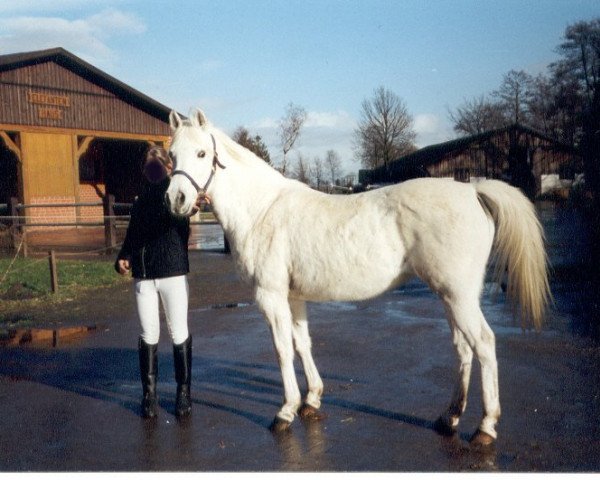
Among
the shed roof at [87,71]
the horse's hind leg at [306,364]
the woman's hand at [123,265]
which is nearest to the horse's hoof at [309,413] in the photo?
the horse's hind leg at [306,364]

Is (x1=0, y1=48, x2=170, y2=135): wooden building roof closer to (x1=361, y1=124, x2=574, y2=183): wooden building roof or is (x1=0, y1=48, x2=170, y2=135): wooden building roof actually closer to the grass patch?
the grass patch

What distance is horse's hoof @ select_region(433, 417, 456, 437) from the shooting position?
4094mm

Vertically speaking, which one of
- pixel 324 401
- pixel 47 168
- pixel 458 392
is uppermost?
pixel 47 168

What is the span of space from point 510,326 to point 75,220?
626 inches

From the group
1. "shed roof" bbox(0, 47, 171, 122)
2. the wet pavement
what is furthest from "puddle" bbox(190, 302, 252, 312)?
"shed roof" bbox(0, 47, 171, 122)

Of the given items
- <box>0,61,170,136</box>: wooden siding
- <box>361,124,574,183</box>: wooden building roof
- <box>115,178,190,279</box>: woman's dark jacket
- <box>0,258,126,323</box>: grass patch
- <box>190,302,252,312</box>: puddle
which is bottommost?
<box>190,302,252,312</box>: puddle

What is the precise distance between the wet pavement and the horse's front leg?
0.12m

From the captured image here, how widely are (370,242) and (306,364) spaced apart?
1.31 meters

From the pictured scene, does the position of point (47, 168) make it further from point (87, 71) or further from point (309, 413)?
point (309, 413)

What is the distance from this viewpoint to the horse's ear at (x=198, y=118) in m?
4.44

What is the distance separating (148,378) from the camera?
16.0ft

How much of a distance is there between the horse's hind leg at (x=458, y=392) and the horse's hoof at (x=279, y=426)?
111 cm

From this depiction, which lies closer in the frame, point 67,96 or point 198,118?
point 198,118

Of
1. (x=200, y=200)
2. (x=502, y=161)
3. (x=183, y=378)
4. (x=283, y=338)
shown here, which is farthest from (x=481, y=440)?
(x=502, y=161)
